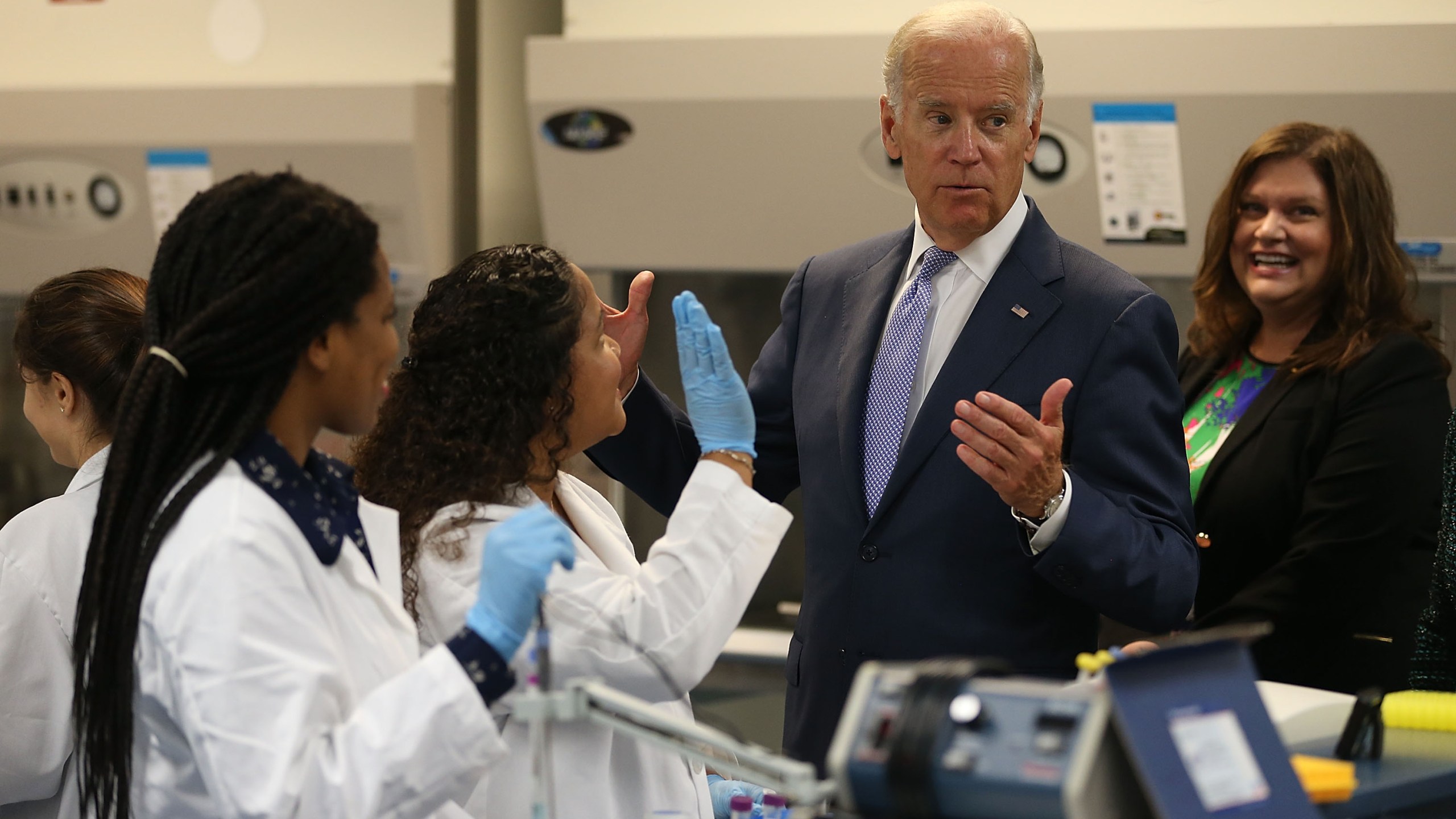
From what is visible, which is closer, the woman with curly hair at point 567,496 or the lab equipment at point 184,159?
the woman with curly hair at point 567,496

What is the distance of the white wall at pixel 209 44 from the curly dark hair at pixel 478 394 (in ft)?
5.05

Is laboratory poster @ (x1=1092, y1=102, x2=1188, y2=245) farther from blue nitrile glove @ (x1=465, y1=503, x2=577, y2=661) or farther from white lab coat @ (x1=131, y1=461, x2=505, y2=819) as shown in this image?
white lab coat @ (x1=131, y1=461, x2=505, y2=819)

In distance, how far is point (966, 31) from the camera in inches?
69.8

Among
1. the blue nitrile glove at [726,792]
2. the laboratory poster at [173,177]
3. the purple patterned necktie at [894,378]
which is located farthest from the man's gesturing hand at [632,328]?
the laboratory poster at [173,177]

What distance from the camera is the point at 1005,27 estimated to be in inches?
70.0

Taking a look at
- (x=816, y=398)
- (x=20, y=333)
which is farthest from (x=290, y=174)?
(x=816, y=398)

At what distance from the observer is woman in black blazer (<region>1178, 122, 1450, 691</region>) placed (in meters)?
A: 2.13

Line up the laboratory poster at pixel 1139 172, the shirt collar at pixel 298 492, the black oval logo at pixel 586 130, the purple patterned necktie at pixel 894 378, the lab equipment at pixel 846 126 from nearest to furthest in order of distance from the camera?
the shirt collar at pixel 298 492 < the purple patterned necktie at pixel 894 378 < the lab equipment at pixel 846 126 < the laboratory poster at pixel 1139 172 < the black oval logo at pixel 586 130

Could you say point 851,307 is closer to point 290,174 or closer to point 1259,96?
point 290,174

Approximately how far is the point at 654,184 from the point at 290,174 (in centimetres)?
170

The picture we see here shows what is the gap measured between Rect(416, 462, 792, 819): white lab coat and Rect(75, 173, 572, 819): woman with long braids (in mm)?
186

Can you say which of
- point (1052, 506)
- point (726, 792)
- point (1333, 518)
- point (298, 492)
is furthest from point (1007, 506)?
point (298, 492)

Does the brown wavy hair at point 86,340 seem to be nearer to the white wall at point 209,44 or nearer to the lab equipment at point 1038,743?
the lab equipment at point 1038,743

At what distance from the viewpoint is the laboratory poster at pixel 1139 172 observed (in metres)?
2.66
